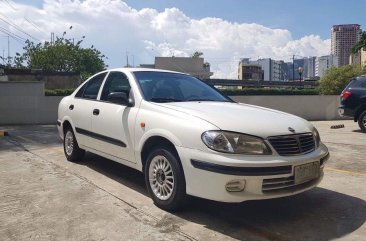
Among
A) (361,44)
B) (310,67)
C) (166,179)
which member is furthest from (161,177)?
(310,67)

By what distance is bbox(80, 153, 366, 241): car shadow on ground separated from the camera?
A: 396 centimetres


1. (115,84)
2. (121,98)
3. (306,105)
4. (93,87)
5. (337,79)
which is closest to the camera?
(121,98)

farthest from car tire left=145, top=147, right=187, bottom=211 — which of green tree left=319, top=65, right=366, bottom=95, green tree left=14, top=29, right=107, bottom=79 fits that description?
green tree left=14, top=29, right=107, bottom=79

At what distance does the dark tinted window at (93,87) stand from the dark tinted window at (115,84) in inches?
9.7

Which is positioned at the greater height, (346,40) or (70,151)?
(346,40)

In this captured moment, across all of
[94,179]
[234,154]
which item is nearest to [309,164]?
[234,154]

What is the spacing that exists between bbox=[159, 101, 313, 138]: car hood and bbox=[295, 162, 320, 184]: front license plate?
0.37 m

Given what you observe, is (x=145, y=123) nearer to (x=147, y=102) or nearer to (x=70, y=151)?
(x=147, y=102)

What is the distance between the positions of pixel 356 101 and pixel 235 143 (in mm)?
9727

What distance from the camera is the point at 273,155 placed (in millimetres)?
4027

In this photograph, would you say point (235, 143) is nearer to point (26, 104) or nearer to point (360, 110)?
point (360, 110)

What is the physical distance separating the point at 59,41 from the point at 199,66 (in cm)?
3334

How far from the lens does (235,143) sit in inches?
157

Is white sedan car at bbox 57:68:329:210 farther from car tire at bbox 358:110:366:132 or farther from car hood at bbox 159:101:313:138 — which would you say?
car tire at bbox 358:110:366:132
